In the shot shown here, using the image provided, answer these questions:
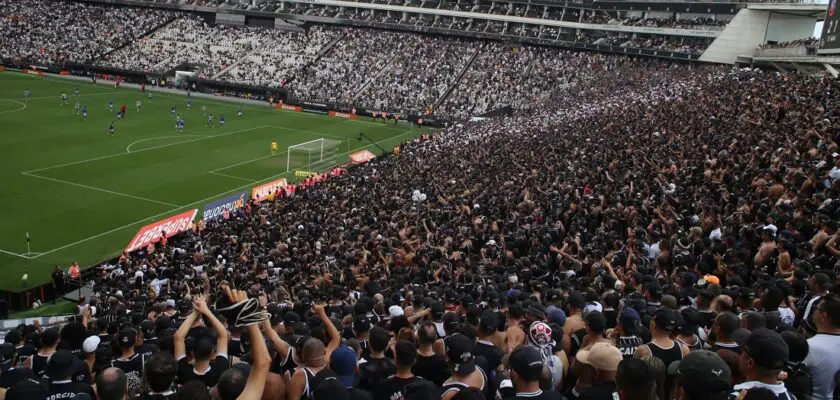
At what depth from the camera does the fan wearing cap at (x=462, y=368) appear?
602 centimetres

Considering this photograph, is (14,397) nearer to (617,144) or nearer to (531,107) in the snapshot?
(617,144)

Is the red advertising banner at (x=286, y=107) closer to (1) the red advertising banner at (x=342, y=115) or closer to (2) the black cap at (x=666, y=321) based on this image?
(1) the red advertising banner at (x=342, y=115)

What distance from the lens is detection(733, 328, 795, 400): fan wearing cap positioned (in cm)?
498

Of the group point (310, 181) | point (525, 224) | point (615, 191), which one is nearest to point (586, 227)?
point (525, 224)

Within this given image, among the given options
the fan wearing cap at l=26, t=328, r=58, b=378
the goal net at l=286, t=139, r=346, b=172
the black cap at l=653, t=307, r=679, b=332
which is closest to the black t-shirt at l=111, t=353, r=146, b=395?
the fan wearing cap at l=26, t=328, r=58, b=378

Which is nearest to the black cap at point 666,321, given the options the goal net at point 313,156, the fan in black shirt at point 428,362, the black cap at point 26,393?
the fan in black shirt at point 428,362

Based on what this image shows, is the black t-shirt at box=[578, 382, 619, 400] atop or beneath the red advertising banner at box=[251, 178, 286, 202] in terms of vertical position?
atop

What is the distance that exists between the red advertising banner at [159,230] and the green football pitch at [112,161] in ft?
7.67

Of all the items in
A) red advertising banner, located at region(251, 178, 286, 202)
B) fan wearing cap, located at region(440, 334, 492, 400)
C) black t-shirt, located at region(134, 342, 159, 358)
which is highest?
fan wearing cap, located at region(440, 334, 492, 400)

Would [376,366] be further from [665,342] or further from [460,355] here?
[665,342]

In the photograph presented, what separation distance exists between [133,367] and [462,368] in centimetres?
364

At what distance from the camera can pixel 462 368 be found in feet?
19.9

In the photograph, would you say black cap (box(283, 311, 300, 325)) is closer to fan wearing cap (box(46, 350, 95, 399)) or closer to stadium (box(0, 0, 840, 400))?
stadium (box(0, 0, 840, 400))

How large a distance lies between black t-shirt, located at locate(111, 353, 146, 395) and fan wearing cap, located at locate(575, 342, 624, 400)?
14.6 ft
